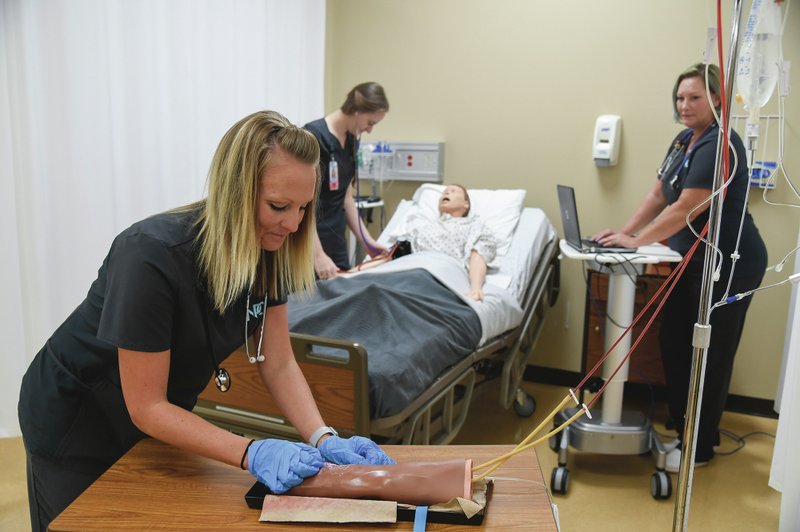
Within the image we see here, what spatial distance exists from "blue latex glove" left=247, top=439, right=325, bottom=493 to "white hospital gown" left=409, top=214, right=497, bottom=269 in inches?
81.0

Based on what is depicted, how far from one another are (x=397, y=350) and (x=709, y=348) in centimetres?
140

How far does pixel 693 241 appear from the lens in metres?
2.49

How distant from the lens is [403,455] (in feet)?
3.96

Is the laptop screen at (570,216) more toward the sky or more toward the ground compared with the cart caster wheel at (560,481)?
more toward the sky

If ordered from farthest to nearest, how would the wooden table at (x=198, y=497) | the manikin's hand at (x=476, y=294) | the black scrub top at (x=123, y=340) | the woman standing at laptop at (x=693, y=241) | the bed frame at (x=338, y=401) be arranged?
the manikin's hand at (x=476, y=294)
the woman standing at laptop at (x=693, y=241)
the bed frame at (x=338, y=401)
the black scrub top at (x=123, y=340)
the wooden table at (x=198, y=497)

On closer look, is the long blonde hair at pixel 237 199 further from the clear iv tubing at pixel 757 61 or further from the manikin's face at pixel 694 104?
the manikin's face at pixel 694 104

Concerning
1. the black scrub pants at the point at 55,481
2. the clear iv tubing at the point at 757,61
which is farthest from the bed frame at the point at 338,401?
the clear iv tubing at the point at 757,61

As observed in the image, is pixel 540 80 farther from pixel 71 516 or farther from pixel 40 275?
pixel 71 516

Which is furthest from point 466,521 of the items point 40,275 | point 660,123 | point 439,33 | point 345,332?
point 439,33

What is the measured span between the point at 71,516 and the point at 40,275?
174 cm

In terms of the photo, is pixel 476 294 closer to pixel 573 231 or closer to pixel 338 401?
pixel 573 231

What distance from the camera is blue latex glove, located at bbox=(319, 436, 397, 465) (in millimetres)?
1182

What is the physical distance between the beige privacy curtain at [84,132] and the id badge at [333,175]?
54cm

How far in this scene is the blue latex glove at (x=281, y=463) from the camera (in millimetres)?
1021
